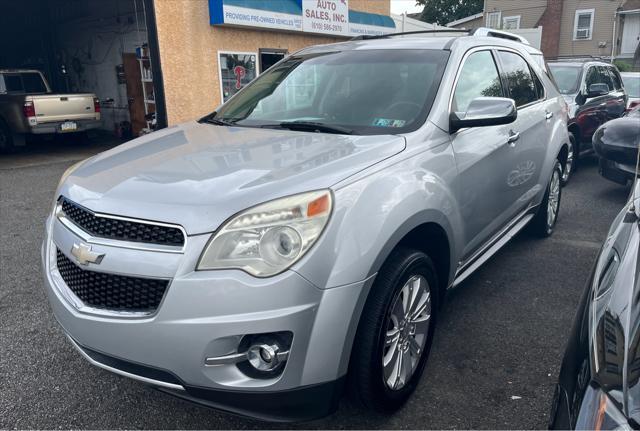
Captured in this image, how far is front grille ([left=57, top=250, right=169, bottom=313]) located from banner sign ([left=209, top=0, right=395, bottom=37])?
1005 centimetres

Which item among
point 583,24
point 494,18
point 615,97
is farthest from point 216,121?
point 494,18

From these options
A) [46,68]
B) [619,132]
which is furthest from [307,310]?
[46,68]

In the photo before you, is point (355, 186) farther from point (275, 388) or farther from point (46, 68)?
point (46, 68)

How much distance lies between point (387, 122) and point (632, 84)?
35.0 feet

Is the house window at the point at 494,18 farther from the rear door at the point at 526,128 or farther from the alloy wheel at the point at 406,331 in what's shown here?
the alloy wheel at the point at 406,331

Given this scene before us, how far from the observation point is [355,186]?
2195 mm

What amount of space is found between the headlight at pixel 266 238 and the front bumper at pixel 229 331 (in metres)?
0.04

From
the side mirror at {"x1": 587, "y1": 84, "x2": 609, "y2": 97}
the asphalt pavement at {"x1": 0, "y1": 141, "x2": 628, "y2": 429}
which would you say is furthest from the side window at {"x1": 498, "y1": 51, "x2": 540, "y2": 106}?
the side mirror at {"x1": 587, "y1": 84, "x2": 609, "y2": 97}

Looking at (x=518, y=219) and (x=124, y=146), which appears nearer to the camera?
(x=124, y=146)

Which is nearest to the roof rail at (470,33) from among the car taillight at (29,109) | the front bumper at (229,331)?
the front bumper at (229,331)

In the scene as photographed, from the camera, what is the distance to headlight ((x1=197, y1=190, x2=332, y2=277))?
77.7 inches

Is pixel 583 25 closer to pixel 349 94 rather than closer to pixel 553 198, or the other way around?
pixel 553 198

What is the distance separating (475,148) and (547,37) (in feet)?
103

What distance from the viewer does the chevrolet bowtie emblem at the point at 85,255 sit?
2.12 metres
